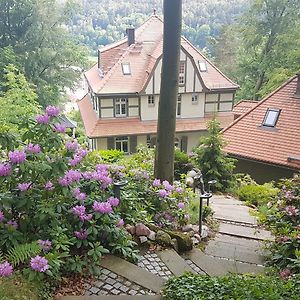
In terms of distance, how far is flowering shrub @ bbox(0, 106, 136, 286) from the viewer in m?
3.59

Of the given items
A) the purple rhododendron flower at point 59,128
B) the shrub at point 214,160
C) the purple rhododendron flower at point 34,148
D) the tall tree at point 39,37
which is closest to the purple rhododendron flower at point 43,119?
the purple rhododendron flower at point 59,128

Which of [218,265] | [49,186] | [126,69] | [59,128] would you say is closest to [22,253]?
[49,186]

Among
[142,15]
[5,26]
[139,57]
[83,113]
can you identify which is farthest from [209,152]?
[142,15]

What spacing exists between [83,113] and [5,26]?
6.55m

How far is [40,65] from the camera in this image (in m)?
23.2

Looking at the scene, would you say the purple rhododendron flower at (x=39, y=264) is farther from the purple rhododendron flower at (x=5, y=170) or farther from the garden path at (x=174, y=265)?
the purple rhododendron flower at (x=5, y=170)

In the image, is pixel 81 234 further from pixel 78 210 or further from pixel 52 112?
pixel 52 112

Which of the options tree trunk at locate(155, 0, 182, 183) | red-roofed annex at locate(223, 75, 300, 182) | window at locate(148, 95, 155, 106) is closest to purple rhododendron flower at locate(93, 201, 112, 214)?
tree trunk at locate(155, 0, 182, 183)

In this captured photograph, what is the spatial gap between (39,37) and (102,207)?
2062 cm

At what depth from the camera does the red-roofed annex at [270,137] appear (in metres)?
13.7

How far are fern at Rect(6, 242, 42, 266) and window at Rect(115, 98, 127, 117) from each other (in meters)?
17.7

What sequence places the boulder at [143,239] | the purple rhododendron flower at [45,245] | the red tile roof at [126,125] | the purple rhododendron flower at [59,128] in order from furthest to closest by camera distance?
the red tile roof at [126,125]
the boulder at [143,239]
the purple rhododendron flower at [59,128]
the purple rhododendron flower at [45,245]

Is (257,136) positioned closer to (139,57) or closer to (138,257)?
(139,57)

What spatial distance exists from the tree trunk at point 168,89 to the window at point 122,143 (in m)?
14.7
